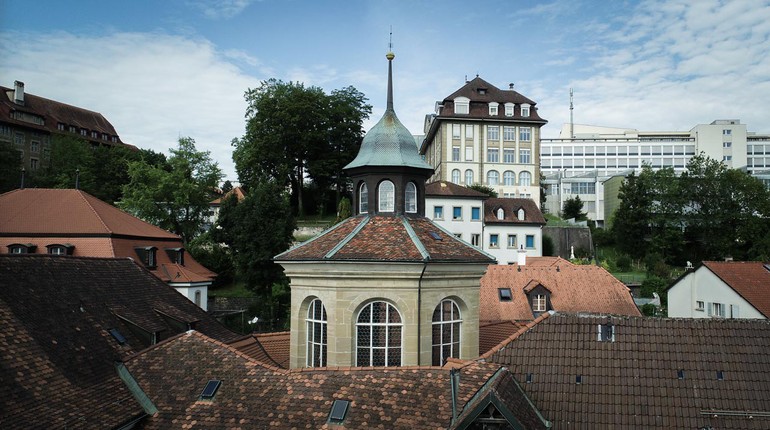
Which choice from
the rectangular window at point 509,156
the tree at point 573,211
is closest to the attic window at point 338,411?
the rectangular window at point 509,156

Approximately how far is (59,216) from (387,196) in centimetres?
2433

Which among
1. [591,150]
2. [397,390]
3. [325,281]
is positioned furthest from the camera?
[591,150]

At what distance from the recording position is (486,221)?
185 ft

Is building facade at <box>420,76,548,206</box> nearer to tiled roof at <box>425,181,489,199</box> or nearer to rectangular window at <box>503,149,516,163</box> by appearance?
rectangular window at <box>503,149,516,163</box>

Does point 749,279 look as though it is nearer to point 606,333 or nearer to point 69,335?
point 606,333

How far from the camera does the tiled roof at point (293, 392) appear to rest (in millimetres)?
12773

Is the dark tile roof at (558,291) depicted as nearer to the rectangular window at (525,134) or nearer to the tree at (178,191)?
the tree at (178,191)

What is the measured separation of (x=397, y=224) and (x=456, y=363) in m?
5.61

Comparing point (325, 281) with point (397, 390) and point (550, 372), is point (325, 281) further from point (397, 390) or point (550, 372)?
point (550, 372)

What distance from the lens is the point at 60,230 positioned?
112 feet

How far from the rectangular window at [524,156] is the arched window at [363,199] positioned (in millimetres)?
53922

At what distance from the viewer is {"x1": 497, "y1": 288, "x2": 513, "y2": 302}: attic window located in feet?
112

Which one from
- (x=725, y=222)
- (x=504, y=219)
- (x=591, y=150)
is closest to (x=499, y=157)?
(x=504, y=219)

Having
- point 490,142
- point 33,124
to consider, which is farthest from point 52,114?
point 490,142
